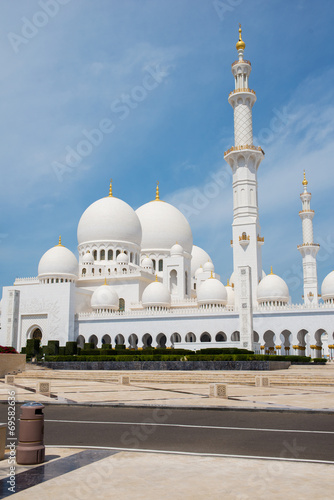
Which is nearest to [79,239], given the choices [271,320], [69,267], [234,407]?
[69,267]

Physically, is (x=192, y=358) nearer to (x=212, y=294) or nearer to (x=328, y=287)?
(x=212, y=294)

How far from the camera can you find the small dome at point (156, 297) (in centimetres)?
4278

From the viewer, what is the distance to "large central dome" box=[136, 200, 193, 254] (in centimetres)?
5419

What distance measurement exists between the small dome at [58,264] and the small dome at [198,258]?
1811 cm

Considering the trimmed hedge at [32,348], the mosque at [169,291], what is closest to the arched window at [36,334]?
the mosque at [169,291]

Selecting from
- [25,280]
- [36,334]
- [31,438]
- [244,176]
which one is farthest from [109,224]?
[31,438]

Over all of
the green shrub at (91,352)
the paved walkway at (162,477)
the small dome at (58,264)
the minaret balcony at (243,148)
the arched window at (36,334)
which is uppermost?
the minaret balcony at (243,148)

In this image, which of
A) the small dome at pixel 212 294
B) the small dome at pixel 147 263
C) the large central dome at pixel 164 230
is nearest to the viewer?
the small dome at pixel 212 294

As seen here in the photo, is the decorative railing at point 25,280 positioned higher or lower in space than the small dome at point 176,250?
lower

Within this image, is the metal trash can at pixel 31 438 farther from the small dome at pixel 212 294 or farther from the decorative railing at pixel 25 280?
the decorative railing at pixel 25 280

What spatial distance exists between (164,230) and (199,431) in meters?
46.1

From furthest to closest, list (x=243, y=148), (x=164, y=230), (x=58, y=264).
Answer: (x=164, y=230), (x=58, y=264), (x=243, y=148)

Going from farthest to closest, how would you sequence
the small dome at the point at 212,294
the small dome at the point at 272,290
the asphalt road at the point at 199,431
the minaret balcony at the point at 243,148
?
the minaret balcony at the point at 243,148 < the small dome at the point at 212,294 < the small dome at the point at 272,290 < the asphalt road at the point at 199,431

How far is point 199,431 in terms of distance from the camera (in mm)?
8469
